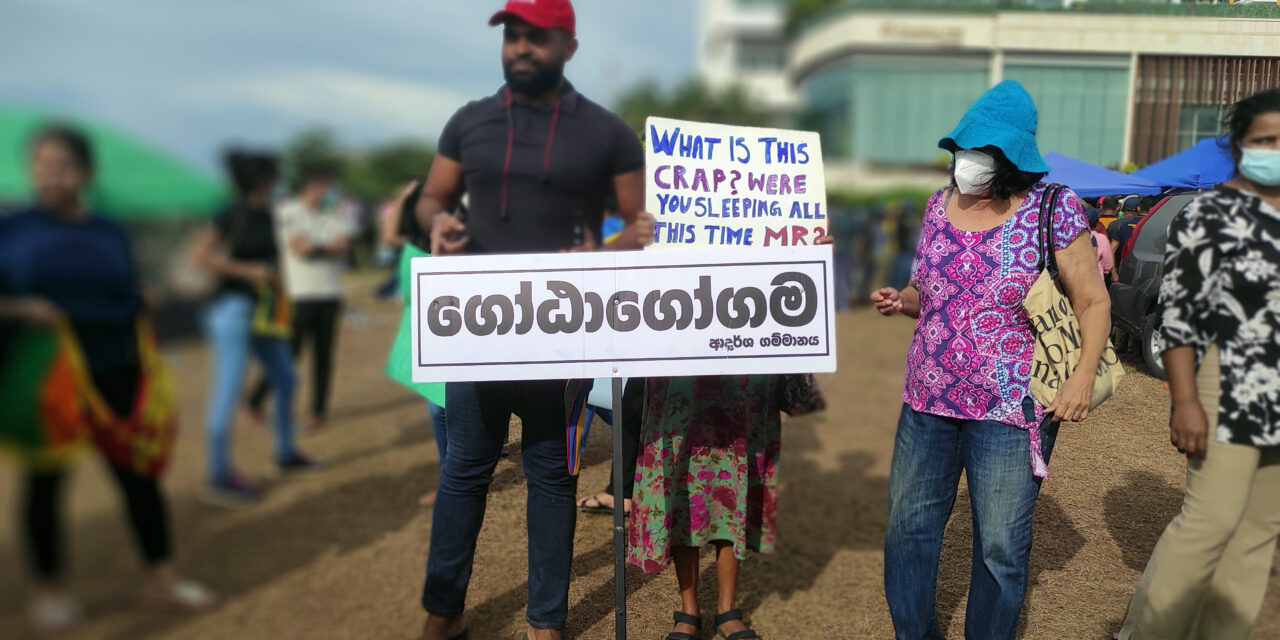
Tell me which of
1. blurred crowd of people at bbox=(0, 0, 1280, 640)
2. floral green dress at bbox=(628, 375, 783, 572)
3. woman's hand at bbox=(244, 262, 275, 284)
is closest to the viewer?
woman's hand at bbox=(244, 262, 275, 284)

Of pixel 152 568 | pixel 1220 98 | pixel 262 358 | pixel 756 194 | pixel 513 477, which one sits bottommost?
pixel 513 477

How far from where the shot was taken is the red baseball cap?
8.41 feet

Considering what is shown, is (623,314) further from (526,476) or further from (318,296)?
(318,296)

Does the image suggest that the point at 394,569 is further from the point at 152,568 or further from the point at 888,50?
the point at 888,50

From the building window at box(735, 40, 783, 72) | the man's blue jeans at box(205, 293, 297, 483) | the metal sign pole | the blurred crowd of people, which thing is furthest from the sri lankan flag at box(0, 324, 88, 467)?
the building window at box(735, 40, 783, 72)

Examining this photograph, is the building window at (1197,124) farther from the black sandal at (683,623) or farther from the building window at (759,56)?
the building window at (759,56)

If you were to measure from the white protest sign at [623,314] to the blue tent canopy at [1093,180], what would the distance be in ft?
5.33

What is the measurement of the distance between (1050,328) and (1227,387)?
1.59 ft

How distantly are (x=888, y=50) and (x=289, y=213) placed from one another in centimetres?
4041

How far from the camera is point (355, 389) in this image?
27.0ft

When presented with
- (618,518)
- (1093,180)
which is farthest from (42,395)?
(1093,180)

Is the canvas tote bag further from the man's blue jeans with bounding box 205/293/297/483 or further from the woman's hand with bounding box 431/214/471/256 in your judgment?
the man's blue jeans with bounding box 205/293/297/483

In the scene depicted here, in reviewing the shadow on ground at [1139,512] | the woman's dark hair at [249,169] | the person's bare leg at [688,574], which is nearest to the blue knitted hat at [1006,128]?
the shadow on ground at [1139,512]

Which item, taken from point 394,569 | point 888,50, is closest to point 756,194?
point 394,569
